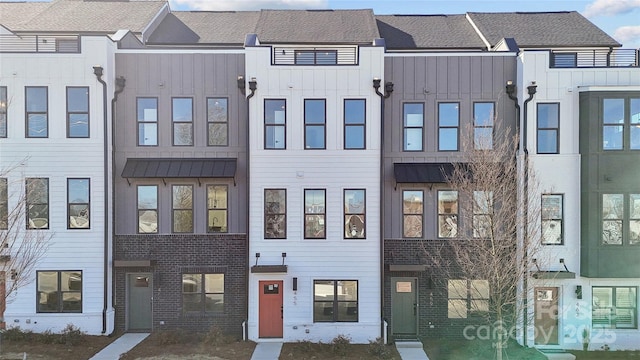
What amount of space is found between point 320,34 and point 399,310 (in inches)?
425

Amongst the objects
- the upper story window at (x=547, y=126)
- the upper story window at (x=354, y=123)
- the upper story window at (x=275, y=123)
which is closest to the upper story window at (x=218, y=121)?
the upper story window at (x=275, y=123)

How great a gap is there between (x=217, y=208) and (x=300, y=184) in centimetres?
285

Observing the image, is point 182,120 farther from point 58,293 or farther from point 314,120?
point 58,293

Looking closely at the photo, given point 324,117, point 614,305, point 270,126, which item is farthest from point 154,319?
point 614,305

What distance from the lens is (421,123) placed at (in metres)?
12.6

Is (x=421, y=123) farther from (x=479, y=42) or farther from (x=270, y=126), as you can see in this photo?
(x=479, y=42)

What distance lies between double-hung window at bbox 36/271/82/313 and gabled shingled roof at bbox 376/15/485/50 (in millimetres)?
14041

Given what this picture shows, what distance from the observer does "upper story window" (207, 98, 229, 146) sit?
12.7m

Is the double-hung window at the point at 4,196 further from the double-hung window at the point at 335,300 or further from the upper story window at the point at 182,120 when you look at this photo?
the double-hung window at the point at 335,300

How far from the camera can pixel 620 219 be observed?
1180 cm

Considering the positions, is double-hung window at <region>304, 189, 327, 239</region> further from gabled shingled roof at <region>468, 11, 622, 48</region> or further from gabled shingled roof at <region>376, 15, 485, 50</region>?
gabled shingled roof at <region>468, 11, 622, 48</region>

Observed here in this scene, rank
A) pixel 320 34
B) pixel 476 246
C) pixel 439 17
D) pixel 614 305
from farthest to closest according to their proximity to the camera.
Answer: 1. pixel 439 17
2. pixel 320 34
3. pixel 614 305
4. pixel 476 246

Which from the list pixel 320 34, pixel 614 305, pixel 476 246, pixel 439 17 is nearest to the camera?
pixel 476 246

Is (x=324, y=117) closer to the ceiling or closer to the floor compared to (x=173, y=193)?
closer to the ceiling
